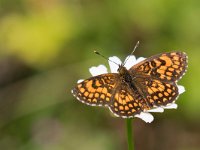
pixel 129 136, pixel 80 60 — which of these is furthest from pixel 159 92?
pixel 80 60

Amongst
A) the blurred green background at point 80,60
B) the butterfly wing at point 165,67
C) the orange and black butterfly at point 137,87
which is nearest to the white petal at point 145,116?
the orange and black butterfly at point 137,87

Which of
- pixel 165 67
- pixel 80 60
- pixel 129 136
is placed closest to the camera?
pixel 129 136

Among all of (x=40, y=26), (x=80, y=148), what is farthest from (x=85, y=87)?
(x=40, y=26)

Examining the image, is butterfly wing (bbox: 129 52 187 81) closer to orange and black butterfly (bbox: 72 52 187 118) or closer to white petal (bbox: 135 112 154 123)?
orange and black butterfly (bbox: 72 52 187 118)

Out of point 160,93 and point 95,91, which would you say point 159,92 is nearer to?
point 160,93

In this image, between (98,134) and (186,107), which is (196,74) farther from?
(98,134)

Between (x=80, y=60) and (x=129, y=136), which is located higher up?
(x=129, y=136)
